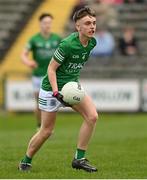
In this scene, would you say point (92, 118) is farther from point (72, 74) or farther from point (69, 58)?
point (69, 58)

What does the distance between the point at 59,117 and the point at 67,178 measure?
14.0m

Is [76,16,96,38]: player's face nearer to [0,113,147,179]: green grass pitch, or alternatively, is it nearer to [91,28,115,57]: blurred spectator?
[0,113,147,179]: green grass pitch

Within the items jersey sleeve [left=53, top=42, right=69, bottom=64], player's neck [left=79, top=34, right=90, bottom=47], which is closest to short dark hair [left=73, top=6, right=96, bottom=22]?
player's neck [left=79, top=34, right=90, bottom=47]

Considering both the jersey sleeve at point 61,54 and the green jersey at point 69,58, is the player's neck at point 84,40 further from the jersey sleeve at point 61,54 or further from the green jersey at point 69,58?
the jersey sleeve at point 61,54

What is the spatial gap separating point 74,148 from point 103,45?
1317 cm

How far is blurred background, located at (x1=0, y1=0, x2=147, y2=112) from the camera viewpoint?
2466 centimetres

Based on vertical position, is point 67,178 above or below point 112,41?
below

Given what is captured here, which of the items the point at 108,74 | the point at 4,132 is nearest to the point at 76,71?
the point at 4,132

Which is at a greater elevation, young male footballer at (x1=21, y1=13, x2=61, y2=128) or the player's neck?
young male footballer at (x1=21, y1=13, x2=61, y2=128)

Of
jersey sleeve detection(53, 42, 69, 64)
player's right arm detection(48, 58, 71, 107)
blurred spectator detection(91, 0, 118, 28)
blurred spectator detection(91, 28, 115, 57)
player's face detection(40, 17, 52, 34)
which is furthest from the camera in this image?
blurred spectator detection(91, 0, 118, 28)

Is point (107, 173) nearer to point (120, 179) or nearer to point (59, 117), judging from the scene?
point (120, 179)

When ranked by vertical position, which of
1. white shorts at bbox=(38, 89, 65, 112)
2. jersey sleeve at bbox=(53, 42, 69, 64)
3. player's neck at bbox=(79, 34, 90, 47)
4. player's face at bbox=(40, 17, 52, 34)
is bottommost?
white shorts at bbox=(38, 89, 65, 112)

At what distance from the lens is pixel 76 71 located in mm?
10625

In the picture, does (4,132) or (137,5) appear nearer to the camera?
(4,132)
